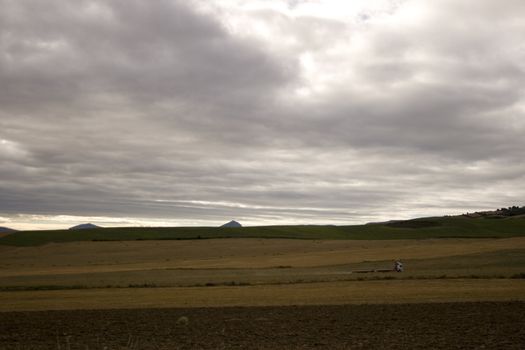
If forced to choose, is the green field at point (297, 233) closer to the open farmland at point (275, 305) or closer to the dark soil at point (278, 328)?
the open farmland at point (275, 305)

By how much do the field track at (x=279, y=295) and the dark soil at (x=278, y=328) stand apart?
266cm

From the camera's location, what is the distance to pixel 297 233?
5015 inches

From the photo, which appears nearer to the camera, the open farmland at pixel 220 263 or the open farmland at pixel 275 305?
the open farmland at pixel 275 305

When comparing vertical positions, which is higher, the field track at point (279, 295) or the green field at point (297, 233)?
the green field at point (297, 233)

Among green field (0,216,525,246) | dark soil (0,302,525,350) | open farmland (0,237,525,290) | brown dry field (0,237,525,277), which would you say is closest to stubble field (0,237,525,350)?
dark soil (0,302,525,350)

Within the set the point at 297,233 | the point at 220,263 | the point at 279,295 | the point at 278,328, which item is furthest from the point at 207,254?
the point at 278,328

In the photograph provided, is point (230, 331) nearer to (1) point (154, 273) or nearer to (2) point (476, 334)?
(2) point (476, 334)

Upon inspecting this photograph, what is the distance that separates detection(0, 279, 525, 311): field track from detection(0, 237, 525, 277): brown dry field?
22177 mm

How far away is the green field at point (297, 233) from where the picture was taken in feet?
367

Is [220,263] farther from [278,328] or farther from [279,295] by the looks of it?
[278,328]

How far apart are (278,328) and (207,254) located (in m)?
61.3

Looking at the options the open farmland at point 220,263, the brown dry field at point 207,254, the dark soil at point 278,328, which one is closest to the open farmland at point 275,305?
the dark soil at point 278,328

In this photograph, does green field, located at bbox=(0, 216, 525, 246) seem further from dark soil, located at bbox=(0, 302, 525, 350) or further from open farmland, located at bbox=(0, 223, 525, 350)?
dark soil, located at bbox=(0, 302, 525, 350)

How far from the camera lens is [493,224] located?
136625 mm
